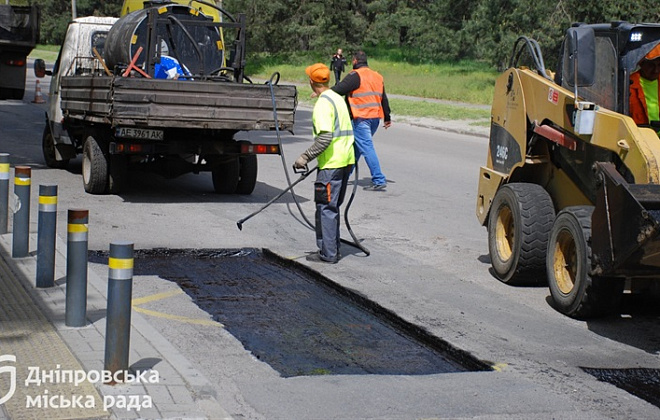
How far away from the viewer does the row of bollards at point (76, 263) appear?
18.2 feet

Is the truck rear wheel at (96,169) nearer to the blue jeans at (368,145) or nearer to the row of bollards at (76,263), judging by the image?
the row of bollards at (76,263)

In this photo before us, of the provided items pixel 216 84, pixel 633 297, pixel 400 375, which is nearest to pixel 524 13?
pixel 216 84

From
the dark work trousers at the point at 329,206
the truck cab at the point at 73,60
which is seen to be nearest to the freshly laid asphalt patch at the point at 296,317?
the dark work trousers at the point at 329,206

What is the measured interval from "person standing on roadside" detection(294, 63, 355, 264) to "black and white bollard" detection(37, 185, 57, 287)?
8.16 feet

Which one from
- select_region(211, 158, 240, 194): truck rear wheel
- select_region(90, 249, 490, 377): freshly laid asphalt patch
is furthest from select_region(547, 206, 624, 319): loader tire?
select_region(211, 158, 240, 194): truck rear wheel

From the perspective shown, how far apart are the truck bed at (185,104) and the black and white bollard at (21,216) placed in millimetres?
3138

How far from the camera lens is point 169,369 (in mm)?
5715

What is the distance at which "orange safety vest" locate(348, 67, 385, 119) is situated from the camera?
14234 mm

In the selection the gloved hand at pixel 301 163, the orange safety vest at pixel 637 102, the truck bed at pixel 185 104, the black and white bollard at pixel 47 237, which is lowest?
the black and white bollard at pixel 47 237

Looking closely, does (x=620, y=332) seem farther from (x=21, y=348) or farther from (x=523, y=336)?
(x=21, y=348)

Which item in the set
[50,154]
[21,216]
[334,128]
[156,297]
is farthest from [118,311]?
[50,154]

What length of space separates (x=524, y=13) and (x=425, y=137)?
18409 mm

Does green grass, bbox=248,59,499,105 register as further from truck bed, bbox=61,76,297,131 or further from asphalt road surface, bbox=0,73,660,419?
truck bed, bbox=61,76,297,131

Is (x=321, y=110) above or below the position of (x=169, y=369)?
above
